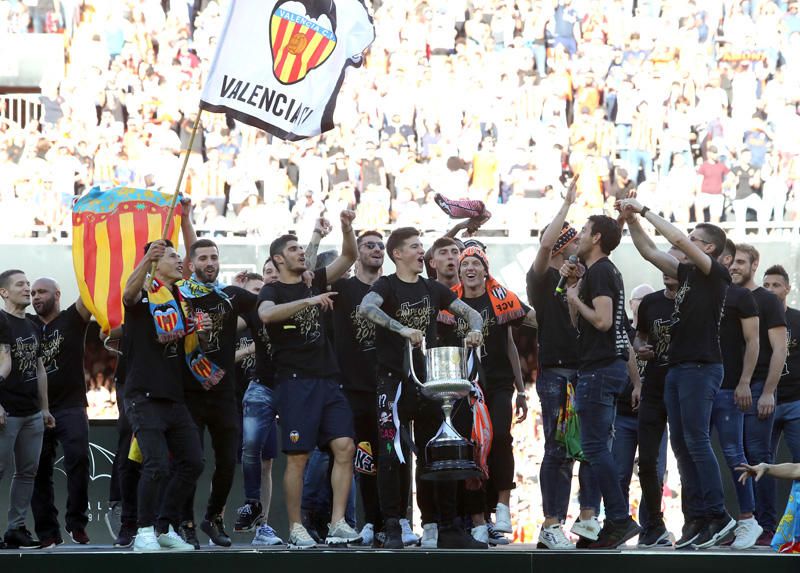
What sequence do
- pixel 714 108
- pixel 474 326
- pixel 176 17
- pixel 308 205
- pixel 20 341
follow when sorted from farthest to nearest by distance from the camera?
pixel 176 17, pixel 714 108, pixel 308 205, pixel 20 341, pixel 474 326

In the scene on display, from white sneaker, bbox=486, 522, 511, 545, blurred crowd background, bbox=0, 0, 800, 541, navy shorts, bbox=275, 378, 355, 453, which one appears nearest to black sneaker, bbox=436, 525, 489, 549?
white sneaker, bbox=486, 522, 511, 545

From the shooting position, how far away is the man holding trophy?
753 centimetres

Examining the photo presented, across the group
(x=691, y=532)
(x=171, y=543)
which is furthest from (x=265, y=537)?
(x=691, y=532)

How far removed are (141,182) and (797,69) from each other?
10.1 metres

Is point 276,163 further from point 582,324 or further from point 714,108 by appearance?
point 582,324

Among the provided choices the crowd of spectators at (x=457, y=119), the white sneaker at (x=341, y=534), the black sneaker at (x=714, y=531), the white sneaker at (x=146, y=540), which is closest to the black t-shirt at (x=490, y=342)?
the white sneaker at (x=341, y=534)

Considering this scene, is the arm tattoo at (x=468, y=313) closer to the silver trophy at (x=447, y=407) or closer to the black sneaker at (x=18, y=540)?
the silver trophy at (x=447, y=407)

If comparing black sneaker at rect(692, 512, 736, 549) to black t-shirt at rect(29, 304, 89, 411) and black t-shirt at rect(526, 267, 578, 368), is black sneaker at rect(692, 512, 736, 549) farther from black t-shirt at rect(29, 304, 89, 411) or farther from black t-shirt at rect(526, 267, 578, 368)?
black t-shirt at rect(29, 304, 89, 411)

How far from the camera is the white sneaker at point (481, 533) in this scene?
791 cm

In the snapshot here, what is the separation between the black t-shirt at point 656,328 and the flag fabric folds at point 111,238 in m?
2.97

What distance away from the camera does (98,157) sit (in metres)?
19.6

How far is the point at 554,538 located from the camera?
7543 millimetres

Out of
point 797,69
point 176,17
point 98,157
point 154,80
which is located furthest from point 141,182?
point 797,69
